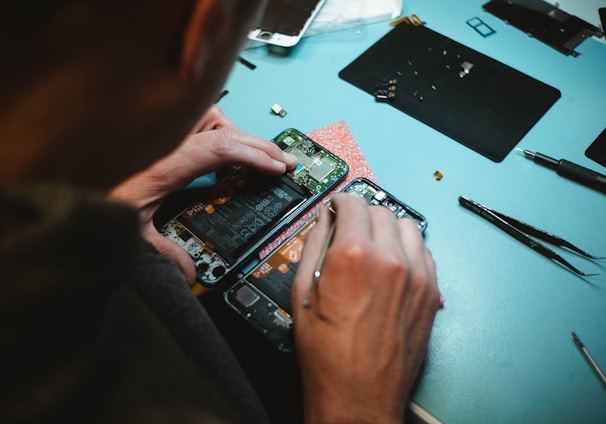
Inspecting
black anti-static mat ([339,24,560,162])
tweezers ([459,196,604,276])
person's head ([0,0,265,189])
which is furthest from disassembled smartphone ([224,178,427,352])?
person's head ([0,0,265,189])

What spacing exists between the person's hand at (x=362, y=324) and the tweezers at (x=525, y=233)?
32cm

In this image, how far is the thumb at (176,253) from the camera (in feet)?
2.93

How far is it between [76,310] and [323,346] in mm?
418

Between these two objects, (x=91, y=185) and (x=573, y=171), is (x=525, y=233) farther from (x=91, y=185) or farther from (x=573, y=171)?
(x=91, y=185)

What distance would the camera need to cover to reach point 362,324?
2.38 feet

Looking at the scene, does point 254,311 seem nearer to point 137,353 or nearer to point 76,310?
point 137,353

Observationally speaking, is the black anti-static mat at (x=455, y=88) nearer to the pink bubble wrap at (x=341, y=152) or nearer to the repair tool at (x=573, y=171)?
the repair tool at (x=573, y=171)

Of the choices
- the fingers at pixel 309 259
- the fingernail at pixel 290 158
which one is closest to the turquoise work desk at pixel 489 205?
the fingernail at pixel 290 158

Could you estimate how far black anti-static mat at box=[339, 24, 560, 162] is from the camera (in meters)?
1.21

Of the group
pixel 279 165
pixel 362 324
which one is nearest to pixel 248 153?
pixel 279 165

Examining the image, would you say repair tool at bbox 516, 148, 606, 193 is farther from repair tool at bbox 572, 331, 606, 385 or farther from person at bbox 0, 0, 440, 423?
person at bbox 0, 0, 440, 423

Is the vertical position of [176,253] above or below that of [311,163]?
below

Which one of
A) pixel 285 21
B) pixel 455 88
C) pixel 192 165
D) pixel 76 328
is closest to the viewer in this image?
pixel 76 328

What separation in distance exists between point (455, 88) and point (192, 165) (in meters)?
0.76
